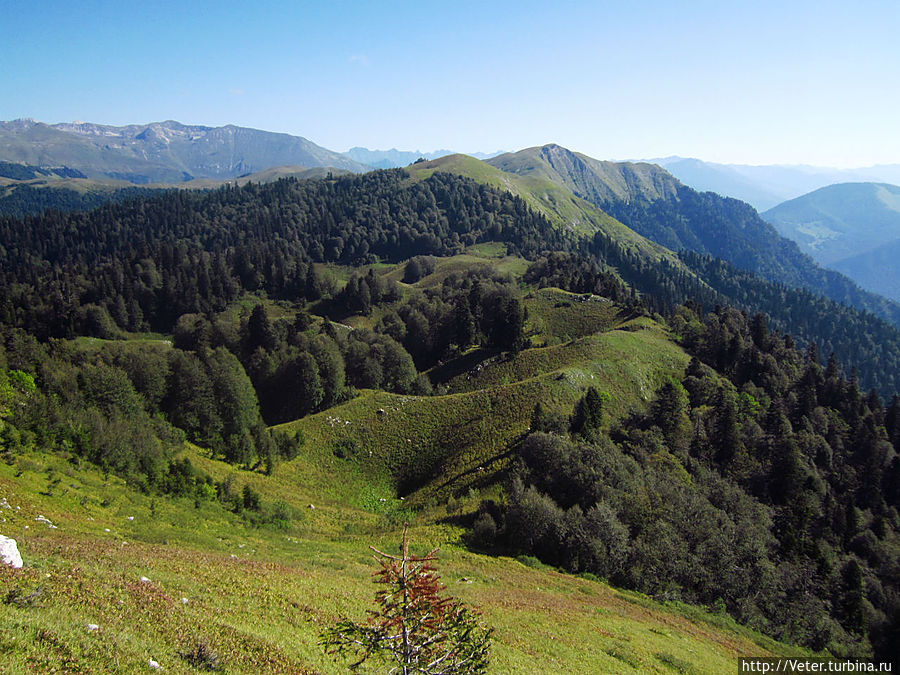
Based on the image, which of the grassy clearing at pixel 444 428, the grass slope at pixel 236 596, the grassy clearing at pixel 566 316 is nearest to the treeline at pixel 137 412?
the grass slope at pixel 236 596

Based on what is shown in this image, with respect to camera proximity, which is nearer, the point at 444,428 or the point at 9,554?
the point at 9,554

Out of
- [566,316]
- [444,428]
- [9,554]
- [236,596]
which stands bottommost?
[444,428]

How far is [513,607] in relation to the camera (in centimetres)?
2731

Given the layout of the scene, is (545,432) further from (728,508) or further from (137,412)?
(137,412)

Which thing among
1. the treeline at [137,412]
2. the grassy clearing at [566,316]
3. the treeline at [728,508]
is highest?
the grassy clearing at [566,316]

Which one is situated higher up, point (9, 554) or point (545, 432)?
point (9, 554)

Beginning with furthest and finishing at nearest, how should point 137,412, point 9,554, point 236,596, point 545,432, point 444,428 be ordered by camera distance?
point 444,428 → point 545,432 → point 137,412 → point 236,596 → point 9,554

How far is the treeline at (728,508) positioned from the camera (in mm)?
41875

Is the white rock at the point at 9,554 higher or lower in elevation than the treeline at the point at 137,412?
higher

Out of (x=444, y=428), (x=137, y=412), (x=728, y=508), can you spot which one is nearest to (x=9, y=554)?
(x=137, y=412)

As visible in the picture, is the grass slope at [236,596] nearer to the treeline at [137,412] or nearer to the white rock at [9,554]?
the white rock at [9,554]

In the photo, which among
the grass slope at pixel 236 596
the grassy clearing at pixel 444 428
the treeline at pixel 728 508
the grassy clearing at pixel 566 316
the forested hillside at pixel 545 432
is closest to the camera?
the grass slope at pixel 236 596

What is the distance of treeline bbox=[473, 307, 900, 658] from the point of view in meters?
41.9

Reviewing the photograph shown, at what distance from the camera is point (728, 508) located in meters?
54.4
